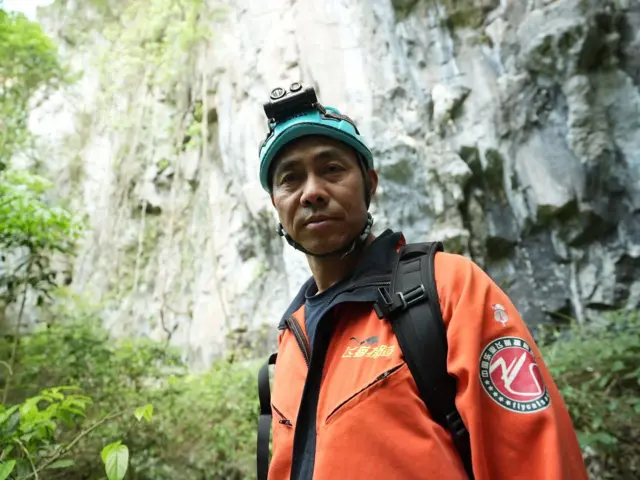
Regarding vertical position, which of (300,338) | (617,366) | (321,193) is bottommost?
(617,366)

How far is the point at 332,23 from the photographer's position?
8.31 metres

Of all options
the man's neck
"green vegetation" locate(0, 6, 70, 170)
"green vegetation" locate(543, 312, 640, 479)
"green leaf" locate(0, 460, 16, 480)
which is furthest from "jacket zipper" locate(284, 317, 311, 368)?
"green vegetation" locate(0, 6, 70, 170)

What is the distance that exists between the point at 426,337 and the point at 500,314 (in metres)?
0.20

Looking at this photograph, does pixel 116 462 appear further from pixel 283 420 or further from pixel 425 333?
pixel 425 333

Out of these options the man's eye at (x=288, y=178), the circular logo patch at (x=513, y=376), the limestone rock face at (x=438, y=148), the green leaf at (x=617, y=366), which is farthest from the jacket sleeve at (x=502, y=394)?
the limestone rock face at (x=438, y=148)

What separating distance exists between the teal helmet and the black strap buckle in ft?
2.20

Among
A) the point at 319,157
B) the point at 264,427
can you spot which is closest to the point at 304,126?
the point at 319,157

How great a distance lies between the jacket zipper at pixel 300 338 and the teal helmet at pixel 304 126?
2.13 ft

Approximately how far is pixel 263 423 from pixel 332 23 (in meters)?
8.42

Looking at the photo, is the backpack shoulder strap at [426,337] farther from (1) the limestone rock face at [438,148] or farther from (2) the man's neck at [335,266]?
(1) the limestone rock face at [438,148]

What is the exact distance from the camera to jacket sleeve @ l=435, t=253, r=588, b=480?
0.92m

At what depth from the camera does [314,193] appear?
4.88 feet

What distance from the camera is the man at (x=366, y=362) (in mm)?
957

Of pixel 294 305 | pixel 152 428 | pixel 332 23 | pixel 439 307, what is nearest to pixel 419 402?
pixel 439 307
